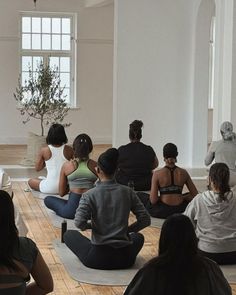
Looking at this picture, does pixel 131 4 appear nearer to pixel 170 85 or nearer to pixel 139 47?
pixel 139 47

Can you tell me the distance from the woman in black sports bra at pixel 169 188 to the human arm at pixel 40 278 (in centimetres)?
345

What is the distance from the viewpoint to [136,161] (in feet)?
25.1

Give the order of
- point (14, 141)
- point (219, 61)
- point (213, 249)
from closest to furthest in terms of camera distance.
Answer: point (213, 249), point (219, 61), point (14, 141)

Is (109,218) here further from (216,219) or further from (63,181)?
(63,181)

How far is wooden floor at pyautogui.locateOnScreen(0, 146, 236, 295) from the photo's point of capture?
4.38 m

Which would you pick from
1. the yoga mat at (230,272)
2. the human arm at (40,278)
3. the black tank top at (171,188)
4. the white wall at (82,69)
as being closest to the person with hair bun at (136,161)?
the black tank top at (171,188)

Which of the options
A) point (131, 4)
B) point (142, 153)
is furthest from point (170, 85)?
point (142, 153)

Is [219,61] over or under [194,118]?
over

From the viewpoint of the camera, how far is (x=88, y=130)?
15.0 metres

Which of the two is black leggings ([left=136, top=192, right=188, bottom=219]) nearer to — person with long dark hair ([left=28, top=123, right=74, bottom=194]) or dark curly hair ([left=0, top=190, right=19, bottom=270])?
person with long dark hair ([left=28, top=123, right=74, bottom=194])

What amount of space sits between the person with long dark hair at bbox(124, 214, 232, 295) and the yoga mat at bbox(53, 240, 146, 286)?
6.47 ft

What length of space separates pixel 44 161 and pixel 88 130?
24.5 feet

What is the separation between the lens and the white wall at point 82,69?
47.2ft

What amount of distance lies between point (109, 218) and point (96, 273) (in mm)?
403
